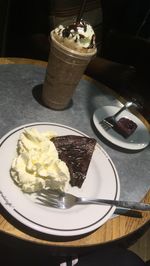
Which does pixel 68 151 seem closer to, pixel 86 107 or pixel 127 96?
pixel 86 107

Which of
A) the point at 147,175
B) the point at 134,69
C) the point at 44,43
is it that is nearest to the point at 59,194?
the point at 147,175

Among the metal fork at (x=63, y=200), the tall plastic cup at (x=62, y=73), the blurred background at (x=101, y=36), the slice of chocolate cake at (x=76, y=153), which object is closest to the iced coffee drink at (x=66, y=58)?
the tall plastic cup at (x=62, y=73)

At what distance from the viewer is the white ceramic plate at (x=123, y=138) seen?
126 centimetres

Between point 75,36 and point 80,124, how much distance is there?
1.08 ft

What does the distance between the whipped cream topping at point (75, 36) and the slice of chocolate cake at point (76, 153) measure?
0.34 m

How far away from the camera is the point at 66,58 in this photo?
1196 mm

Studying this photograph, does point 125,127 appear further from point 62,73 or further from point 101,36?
point 101,36

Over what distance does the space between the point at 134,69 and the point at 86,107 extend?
111cm

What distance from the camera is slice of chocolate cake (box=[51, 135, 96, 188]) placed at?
995 mm

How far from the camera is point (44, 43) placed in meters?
2.08

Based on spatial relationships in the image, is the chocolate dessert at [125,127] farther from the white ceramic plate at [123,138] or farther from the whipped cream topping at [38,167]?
the whipped cream topping at [38,167]

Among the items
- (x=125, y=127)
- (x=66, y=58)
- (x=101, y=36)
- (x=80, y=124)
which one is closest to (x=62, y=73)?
(x=66, y=58)

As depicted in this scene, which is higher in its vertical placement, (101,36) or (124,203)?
(124,203)

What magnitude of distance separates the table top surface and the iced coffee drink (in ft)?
0.25
